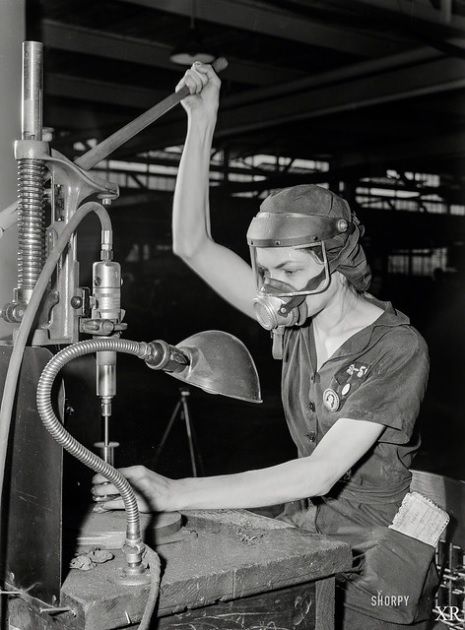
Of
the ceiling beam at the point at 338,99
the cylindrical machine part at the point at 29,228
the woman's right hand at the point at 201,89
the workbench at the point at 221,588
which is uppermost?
the ceiling beam at the point at 338,99

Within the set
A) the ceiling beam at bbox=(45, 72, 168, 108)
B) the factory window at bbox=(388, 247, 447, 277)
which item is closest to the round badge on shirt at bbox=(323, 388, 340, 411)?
the ceiling beam at bbox=(45, 72, 168, 108)

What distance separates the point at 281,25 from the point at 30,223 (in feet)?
17.9

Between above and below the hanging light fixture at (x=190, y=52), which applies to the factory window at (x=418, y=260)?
below

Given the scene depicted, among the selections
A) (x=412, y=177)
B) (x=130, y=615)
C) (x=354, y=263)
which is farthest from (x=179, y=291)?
(x=130, y=615)

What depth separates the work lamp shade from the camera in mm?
1315

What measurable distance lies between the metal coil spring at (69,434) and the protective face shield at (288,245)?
0.59m

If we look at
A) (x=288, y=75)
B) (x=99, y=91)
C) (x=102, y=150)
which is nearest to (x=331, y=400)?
(x=102, y=150)

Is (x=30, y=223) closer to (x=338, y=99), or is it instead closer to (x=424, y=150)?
(x=338, y=99)

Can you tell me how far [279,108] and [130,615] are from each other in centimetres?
748

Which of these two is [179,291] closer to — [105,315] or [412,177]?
[412,177]

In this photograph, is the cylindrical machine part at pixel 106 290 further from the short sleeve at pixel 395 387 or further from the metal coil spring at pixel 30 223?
the short sleeve at pixel 395 387

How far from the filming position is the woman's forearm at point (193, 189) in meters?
1.97

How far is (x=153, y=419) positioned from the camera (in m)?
7.41

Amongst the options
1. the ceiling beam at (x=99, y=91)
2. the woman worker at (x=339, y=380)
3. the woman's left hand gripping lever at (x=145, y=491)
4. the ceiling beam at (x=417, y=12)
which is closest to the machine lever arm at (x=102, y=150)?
the woman worker at (x=339, y=380)
